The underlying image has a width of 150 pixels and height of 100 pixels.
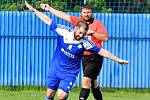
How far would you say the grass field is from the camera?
1331 centimetres

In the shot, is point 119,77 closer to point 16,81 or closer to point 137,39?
point 137,39

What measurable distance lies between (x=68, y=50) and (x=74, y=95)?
5.28m

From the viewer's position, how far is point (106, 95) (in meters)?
14.4

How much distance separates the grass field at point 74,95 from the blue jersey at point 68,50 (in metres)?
3.95

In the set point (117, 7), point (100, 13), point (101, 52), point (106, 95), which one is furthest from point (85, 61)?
point (117, 7)

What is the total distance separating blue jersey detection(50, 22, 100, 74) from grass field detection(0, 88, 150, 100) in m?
3.95

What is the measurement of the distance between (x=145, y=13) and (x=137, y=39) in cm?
112

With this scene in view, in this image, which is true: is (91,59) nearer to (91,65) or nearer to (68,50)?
(91,65)

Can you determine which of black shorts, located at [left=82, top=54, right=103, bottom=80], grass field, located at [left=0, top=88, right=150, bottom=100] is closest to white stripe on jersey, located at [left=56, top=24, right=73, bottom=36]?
black shorts, located at [left=82, top=54, right=103, bottom=80]

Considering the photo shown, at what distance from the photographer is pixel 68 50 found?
29.8ft

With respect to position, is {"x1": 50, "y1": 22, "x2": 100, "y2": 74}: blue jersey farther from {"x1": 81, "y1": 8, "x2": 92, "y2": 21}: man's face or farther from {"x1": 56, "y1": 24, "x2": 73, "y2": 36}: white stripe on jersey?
{"x1": 81, "y1": 8, "x2": 92, "y2": 21}: man's face

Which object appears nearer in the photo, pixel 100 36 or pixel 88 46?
pixel 88 46

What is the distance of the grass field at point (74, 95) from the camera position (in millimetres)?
13312

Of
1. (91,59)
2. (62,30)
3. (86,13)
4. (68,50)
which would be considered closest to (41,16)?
(62,30)
